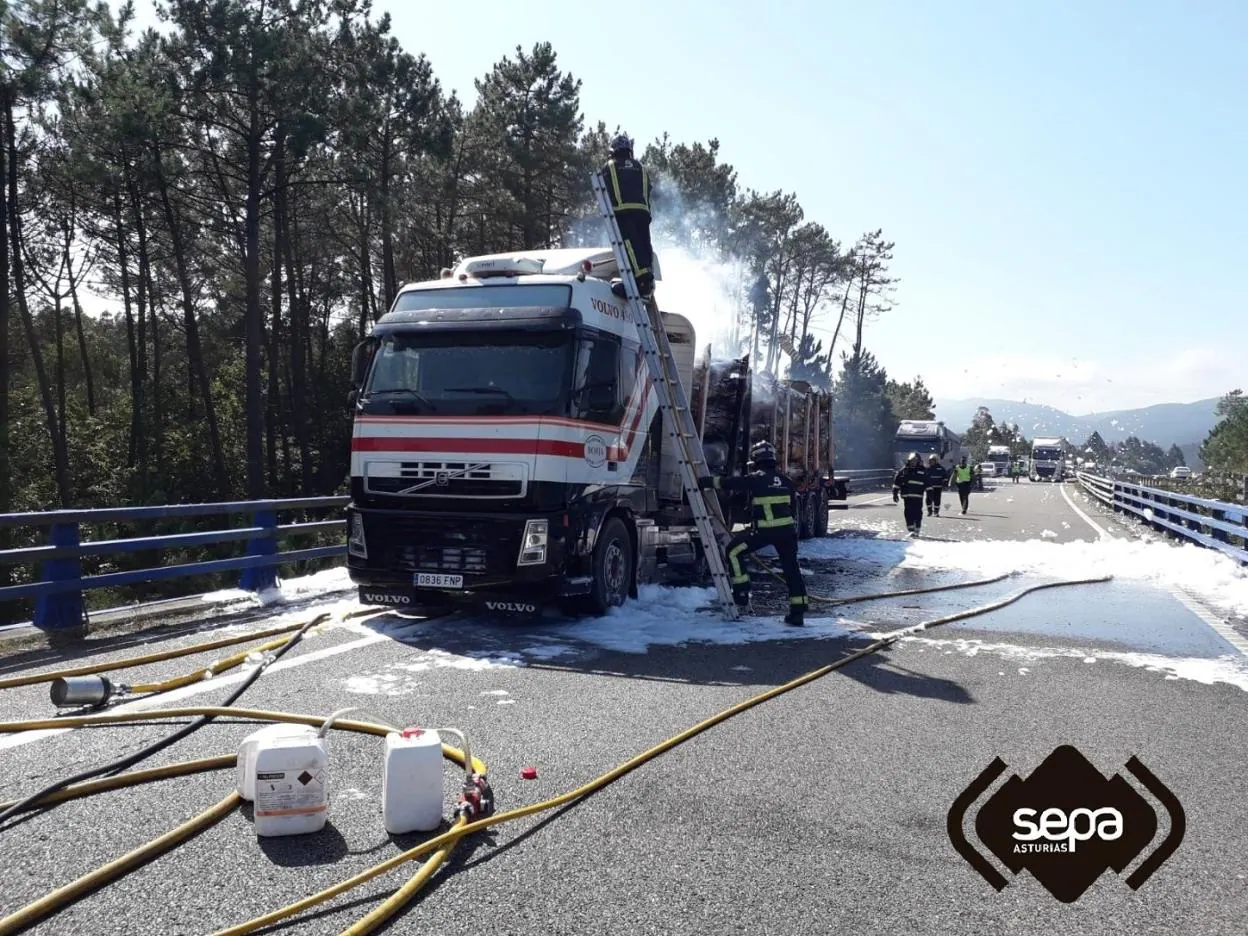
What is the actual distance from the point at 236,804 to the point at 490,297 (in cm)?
573

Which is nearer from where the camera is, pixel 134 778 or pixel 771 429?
pixel 134 778

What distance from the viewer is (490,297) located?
9.03m

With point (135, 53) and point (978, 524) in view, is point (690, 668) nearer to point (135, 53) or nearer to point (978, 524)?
point (978, 524)

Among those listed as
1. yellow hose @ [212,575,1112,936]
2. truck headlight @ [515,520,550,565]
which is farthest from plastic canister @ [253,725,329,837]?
truck headlight @ [515,520,550,565]

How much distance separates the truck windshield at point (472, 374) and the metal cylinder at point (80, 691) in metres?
3.63

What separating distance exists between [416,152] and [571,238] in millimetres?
8869

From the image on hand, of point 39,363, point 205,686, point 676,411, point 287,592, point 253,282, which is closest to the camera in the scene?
point 205,686

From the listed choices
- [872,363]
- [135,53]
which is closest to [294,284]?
[135,53]

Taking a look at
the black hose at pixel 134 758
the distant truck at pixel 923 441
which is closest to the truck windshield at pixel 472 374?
the black hose at pixel 134 758

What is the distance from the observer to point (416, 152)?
29047 mm

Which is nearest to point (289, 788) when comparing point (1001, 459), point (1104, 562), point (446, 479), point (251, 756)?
point (251, 756)

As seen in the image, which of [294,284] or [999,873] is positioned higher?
[294,284]

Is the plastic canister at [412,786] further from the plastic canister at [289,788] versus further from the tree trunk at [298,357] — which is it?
the tree trunk at [298,357]

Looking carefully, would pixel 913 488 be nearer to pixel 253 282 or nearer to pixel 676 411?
pixel 676 411
